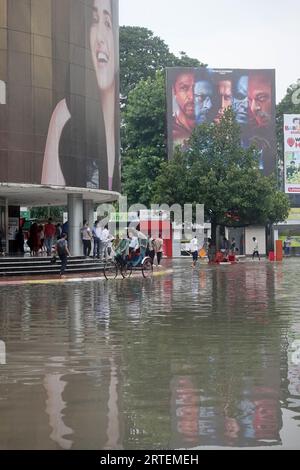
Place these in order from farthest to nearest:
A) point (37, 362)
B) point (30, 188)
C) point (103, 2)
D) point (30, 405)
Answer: point (103, 2), point (30, 188), point (37, 362), point (30, 405)

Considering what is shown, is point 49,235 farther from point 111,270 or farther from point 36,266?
point 111,270

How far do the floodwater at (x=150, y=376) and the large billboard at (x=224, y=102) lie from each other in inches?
A: 1538

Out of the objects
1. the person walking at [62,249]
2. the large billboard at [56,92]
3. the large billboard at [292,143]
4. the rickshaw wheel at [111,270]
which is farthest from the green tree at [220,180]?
the person walking at [62,249]

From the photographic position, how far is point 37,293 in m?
19.2

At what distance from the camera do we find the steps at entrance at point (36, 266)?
27.2 metres

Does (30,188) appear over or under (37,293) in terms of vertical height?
over

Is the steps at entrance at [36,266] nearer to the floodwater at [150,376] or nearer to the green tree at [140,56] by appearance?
the floodwater at [150,376]

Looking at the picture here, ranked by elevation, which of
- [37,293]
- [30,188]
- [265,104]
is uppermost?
[265,104]

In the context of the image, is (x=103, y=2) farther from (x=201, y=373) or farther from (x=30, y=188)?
(x=201, y=373)

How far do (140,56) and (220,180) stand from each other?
25072mm

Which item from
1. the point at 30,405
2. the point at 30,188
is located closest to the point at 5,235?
the point at 30,188

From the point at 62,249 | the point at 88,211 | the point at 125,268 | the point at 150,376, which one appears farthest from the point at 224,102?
the point at 150,376

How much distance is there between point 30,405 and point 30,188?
24.9 metres

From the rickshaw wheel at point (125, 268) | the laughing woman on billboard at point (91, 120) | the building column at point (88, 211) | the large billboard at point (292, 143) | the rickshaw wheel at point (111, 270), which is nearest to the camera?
the rickshaw wheel at point (125, 268)
